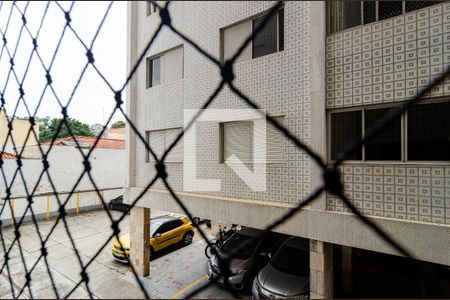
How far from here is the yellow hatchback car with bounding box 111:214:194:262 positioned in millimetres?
6344

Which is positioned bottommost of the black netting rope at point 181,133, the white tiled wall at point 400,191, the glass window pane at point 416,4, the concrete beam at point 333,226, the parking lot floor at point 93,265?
the parking lot floor at point 93,265

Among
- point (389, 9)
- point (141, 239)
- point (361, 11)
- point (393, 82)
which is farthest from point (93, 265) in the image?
point (389, 9)

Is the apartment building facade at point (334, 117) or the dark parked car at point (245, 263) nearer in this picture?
the apartment building facade at point (334, 117)

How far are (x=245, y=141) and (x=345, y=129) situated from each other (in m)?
1.33

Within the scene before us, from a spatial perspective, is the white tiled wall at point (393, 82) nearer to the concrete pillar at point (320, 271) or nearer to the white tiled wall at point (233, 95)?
the white tiled wall at point (233, 95)

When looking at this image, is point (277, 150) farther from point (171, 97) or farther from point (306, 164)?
point (171, 97)

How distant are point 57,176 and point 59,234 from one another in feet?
10.2

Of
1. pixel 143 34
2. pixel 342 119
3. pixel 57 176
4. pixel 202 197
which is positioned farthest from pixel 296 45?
pixel 57 176

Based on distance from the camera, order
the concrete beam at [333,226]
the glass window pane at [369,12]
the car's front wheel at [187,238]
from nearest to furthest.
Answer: the concrete beam at [333,226], the glass window pane at [369,12], the car's front wheel at [187,238]

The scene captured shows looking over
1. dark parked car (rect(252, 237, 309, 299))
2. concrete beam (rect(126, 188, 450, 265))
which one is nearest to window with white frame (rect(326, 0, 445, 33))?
concrete beam (rect(126, 188, 450, 265))

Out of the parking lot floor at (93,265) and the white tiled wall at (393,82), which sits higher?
the white tiled wall at (393,82)

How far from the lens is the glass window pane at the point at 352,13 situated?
2.99m

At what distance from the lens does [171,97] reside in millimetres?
4676

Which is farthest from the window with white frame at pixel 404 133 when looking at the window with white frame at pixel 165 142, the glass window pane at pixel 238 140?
the window with white frame at pixel 165 142
